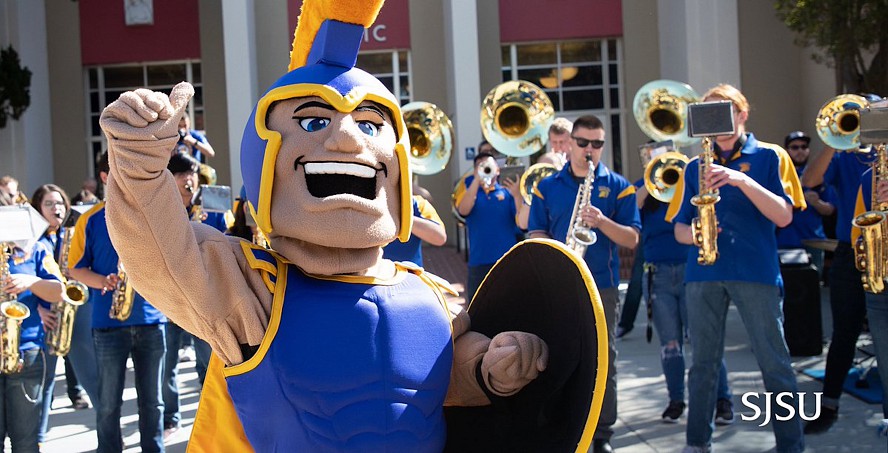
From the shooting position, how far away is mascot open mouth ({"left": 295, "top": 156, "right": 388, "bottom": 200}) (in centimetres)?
299

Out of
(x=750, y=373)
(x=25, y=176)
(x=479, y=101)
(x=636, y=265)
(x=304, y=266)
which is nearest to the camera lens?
(x=304, y=266)

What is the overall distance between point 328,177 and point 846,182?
430 cm

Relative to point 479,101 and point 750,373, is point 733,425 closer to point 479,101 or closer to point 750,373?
point 750,373

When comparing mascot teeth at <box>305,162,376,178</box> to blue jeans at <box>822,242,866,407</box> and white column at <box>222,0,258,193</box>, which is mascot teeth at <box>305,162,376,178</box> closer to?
blue jeans at <box>822,242,866,407</box>

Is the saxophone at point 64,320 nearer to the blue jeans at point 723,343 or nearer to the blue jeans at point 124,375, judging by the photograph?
the blue jeans at point 124,375

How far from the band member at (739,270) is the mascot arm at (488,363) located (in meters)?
2.38

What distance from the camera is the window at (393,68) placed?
61.8 ft

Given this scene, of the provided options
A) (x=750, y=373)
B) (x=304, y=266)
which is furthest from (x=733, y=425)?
(x=304, y=266)

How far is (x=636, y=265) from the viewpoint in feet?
30.1

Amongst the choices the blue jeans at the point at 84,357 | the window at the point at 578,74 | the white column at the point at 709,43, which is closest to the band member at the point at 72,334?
the blue jeans at the point at 84,357

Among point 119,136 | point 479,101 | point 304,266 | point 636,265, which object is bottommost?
point 636,265

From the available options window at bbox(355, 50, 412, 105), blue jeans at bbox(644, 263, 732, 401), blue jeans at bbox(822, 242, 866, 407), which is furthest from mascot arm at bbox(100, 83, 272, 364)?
window at bbox(355, 50, 412, 105)

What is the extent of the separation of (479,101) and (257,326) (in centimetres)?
1438

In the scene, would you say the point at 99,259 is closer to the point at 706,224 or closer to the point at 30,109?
the point at 706,224
